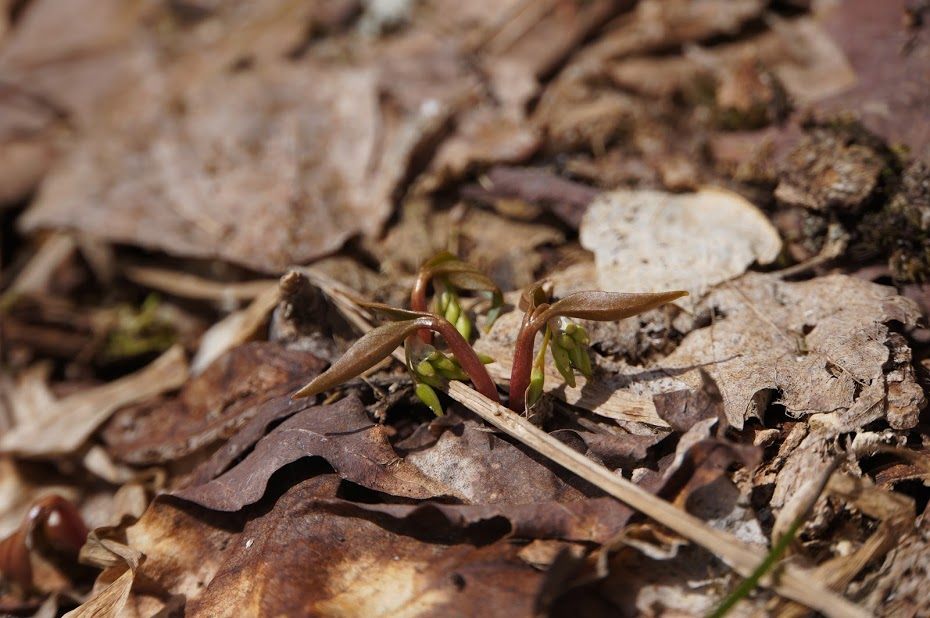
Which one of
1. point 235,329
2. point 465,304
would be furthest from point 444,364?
point 235,329

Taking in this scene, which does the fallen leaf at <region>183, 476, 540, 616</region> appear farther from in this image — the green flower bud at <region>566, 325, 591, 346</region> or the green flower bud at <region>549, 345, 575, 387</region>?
the green flower bud at <region>566, 325, 591, 346</region>

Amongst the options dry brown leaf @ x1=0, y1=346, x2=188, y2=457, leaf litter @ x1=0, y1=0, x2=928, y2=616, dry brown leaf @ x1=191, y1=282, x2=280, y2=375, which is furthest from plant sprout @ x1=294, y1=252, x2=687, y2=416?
dry brown leaf @ x1=0, y1=346, x2=188, y2=457

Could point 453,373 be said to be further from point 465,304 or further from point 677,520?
point 677,520

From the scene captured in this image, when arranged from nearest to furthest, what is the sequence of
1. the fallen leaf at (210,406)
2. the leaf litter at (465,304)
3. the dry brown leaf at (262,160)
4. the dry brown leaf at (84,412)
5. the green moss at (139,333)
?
1. the leaf litter at (465,304)
2. the fallen leaf at (210,406)
3. the dry brown leaf at (84,412)
4. the dry brown leaf at (262,160)
5. the green moss at (139,333)

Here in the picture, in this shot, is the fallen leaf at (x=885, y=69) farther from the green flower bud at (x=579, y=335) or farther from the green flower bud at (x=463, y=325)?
the green flower bud at (x=463, y=325)

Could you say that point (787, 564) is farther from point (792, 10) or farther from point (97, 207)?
point (97, 207)

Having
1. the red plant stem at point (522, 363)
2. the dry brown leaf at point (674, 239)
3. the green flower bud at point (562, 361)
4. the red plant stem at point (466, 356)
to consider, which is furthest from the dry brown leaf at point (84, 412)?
the dry brown leaf at point (674, 239)

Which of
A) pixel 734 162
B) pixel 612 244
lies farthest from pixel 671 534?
pixel 734 162
